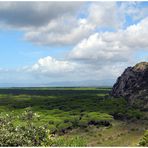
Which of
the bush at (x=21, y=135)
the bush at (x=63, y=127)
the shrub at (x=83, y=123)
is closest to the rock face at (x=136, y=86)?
the shrub at (x=83, y=123)

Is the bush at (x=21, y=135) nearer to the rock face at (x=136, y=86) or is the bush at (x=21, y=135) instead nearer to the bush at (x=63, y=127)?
the bush at (x=63, y=127)

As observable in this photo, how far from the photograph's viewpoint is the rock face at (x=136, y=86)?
548 feet

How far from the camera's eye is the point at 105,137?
10450 cm

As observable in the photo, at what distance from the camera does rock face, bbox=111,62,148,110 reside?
167 metres

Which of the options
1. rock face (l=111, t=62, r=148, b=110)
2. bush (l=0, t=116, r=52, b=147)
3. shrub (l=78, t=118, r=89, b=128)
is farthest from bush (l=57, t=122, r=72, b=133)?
bush (l=0, t=116, r=52, b=147)

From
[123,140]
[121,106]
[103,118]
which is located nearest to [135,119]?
[103,118]

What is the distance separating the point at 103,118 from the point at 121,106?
3180 cm

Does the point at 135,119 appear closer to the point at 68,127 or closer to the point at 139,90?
the point at 68,127

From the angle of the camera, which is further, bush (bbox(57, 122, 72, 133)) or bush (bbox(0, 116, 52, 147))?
bush (bbox(57, 122, 72, 133))

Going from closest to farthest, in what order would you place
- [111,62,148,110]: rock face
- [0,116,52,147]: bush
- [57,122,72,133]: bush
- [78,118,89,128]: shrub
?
1. [0,116,52,147]: bush
2. [57,122,72,133]: bush
3. [78,118,89,128]: shrub
4. [111,62,148,110]: rock face

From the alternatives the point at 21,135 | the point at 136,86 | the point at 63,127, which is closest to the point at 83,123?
the point at 63,127

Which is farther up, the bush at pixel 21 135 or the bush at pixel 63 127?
the bush at pixel 21 135

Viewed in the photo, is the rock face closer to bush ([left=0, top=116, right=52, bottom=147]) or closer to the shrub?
the shrub

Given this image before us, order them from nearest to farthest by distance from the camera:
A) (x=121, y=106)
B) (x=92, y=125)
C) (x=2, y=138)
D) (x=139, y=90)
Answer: (x=2, y=138) → (x=92, y=125) → (x=121, y=106) → (x=139, y=90)
